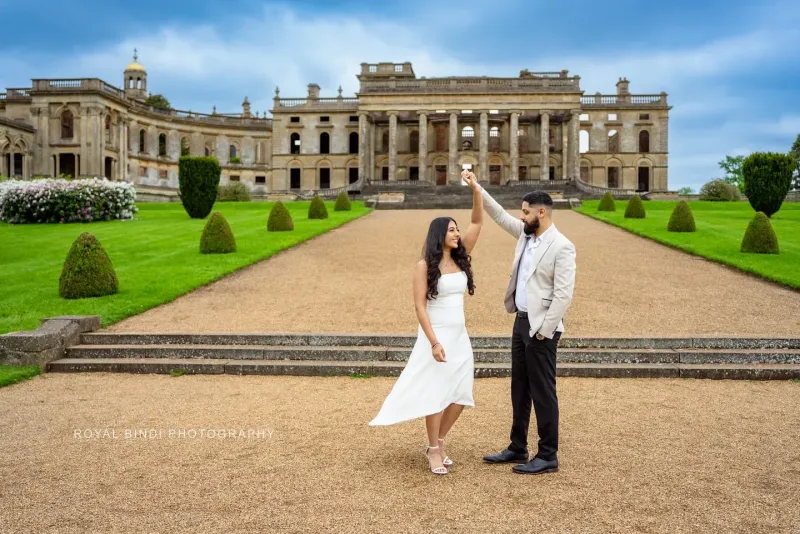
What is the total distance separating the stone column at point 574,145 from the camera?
5344 centimetres

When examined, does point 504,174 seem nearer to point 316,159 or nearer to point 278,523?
point 316,159

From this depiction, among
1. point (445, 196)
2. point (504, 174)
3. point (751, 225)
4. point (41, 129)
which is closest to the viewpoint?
point (751, 225)

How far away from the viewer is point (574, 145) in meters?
53.8

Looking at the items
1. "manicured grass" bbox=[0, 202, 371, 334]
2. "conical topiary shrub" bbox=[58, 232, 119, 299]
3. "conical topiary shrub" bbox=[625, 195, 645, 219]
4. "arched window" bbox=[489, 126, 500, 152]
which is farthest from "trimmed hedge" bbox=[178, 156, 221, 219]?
"arched window" bbox=[489, 126, 500, 152]

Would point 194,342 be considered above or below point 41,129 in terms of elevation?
below

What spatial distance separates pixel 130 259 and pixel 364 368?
11.5 m

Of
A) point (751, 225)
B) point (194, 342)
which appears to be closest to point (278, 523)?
point (194, 342)

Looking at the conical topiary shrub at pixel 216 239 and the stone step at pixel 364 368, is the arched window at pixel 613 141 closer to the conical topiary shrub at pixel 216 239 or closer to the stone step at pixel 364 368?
the conical topiary shrub at pixel 216 239

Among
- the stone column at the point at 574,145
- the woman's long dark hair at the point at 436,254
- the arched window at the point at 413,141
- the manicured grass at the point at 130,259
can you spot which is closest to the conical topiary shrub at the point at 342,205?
the manicured grass at the point at 130,259

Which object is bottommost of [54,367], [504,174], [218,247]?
[54,367]

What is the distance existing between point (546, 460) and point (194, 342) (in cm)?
636

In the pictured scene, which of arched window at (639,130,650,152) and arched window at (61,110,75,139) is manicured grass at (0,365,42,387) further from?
arched window at (639,130,650,152)

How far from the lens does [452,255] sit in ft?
17.8

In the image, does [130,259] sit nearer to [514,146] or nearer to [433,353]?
[433,353]
